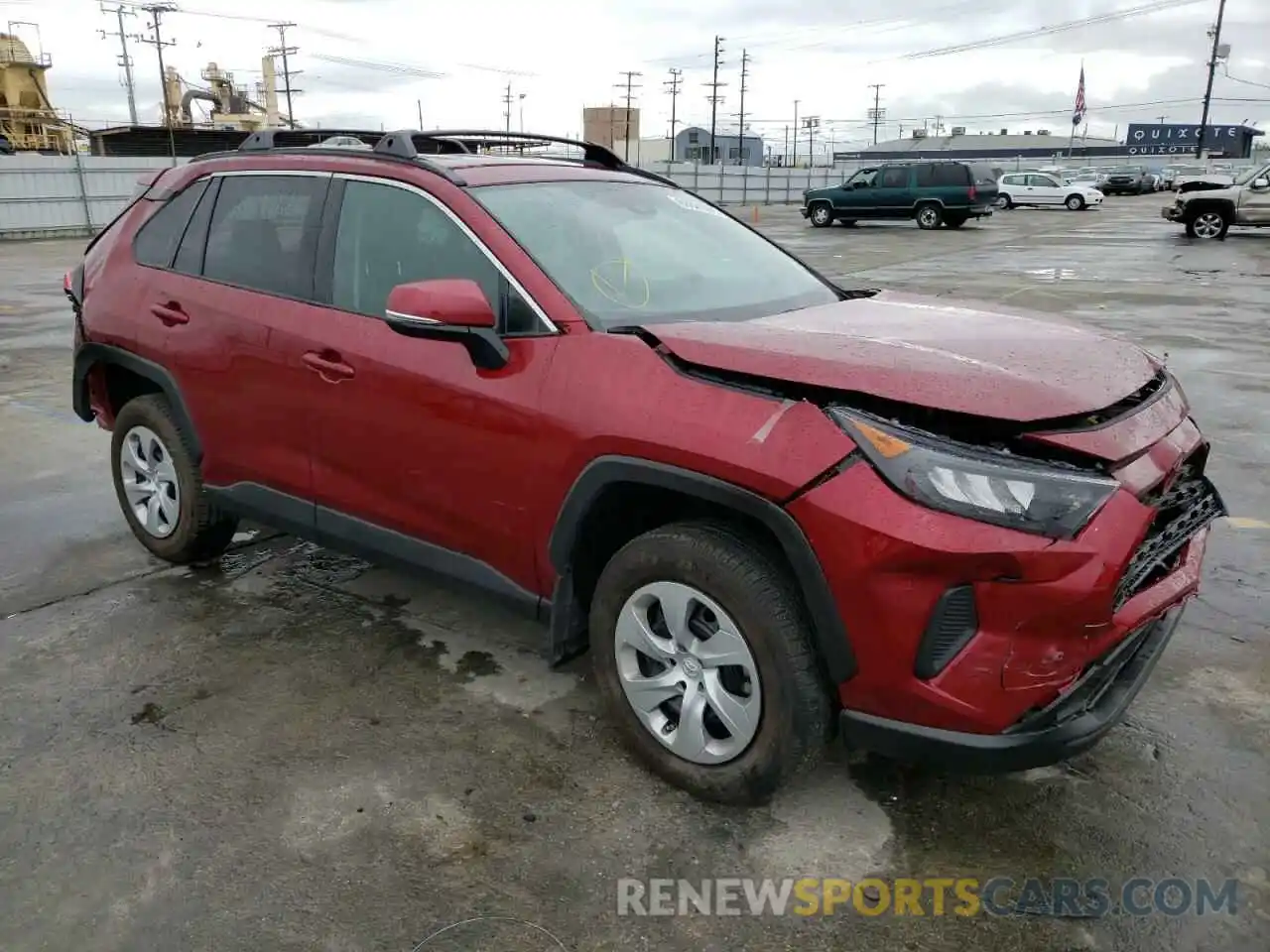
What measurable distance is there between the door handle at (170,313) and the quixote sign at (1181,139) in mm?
104479

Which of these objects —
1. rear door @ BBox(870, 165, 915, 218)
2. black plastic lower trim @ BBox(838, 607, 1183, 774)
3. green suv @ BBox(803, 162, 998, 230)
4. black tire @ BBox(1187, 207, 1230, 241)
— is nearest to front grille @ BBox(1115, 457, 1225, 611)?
black plastic lower trim @ BBox(838, 607, 1183, 774)

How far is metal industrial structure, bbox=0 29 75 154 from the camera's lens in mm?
39906

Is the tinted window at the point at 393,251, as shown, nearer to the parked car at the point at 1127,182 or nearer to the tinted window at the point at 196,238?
the tinted window at the point at 196,238

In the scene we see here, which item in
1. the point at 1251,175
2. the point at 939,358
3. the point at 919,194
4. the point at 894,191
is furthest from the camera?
the point at 894,191

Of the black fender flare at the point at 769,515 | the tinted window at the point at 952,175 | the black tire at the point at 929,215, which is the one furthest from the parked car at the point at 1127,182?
the black fender flare at the point at 769,515

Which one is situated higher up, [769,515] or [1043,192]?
[1043,192]

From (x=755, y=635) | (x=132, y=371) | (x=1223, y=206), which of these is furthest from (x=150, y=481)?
(x=1223, y=206)

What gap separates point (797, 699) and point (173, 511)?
10.0 feet

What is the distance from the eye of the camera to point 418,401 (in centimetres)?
306

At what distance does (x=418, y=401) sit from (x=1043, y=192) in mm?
43046

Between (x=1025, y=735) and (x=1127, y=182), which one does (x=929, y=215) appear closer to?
(x=1025, y=735)

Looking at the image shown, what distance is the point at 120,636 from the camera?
12.1 feet

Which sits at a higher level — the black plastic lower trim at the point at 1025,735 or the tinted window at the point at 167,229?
the tinted window at the point at 167,229

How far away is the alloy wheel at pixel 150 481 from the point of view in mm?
4191
